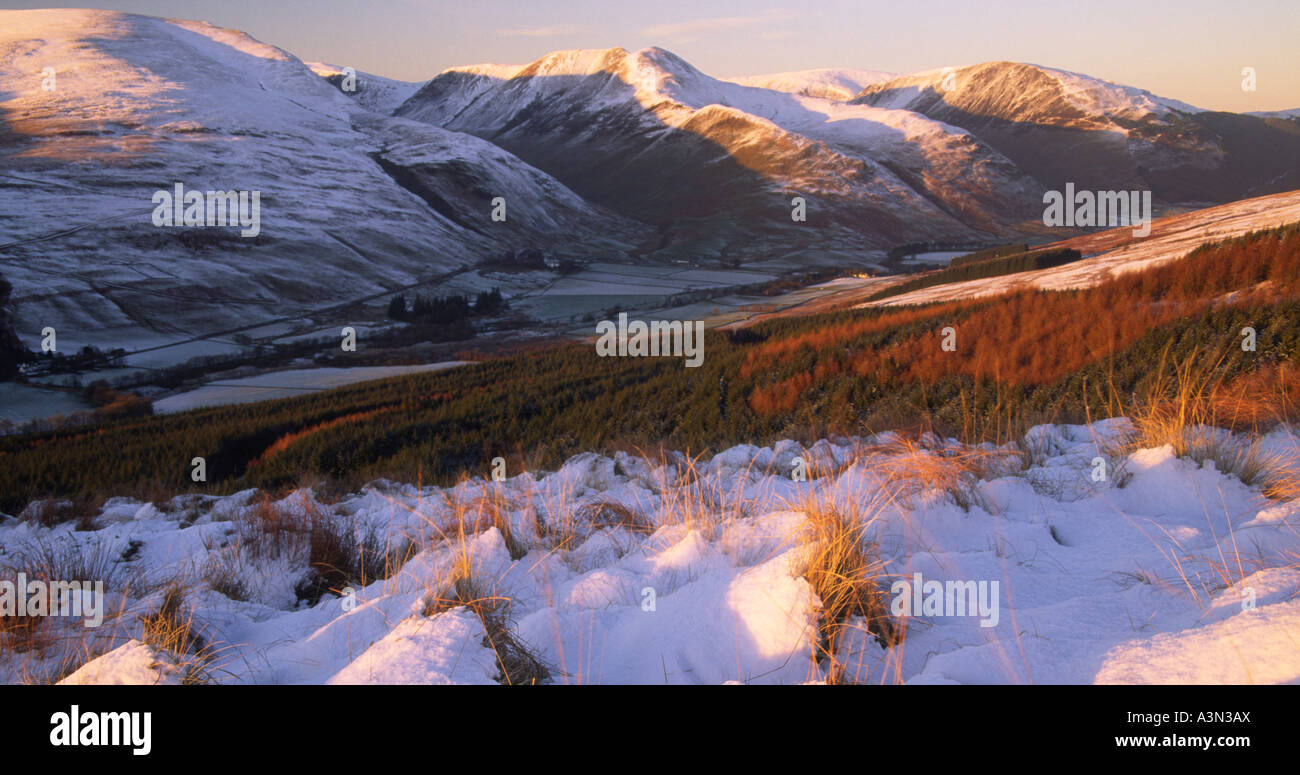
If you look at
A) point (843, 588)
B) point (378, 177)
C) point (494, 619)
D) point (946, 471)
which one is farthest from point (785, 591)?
point (378, 177)

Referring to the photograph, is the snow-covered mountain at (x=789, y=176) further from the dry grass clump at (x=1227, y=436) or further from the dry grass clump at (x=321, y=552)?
the dry grass clump at (x=321, y=552)

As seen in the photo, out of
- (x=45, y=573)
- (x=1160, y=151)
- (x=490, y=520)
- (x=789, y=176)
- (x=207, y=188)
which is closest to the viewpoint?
(x=45, y=573)

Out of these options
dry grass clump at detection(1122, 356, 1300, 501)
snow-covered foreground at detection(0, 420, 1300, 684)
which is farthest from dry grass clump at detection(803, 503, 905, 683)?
dry grass clump at detection(1122, 356, 1300, 501)

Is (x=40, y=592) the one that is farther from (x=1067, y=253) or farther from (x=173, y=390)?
(x=1067, y=253)

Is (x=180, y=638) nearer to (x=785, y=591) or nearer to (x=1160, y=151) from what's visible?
(x=785, y=591)
